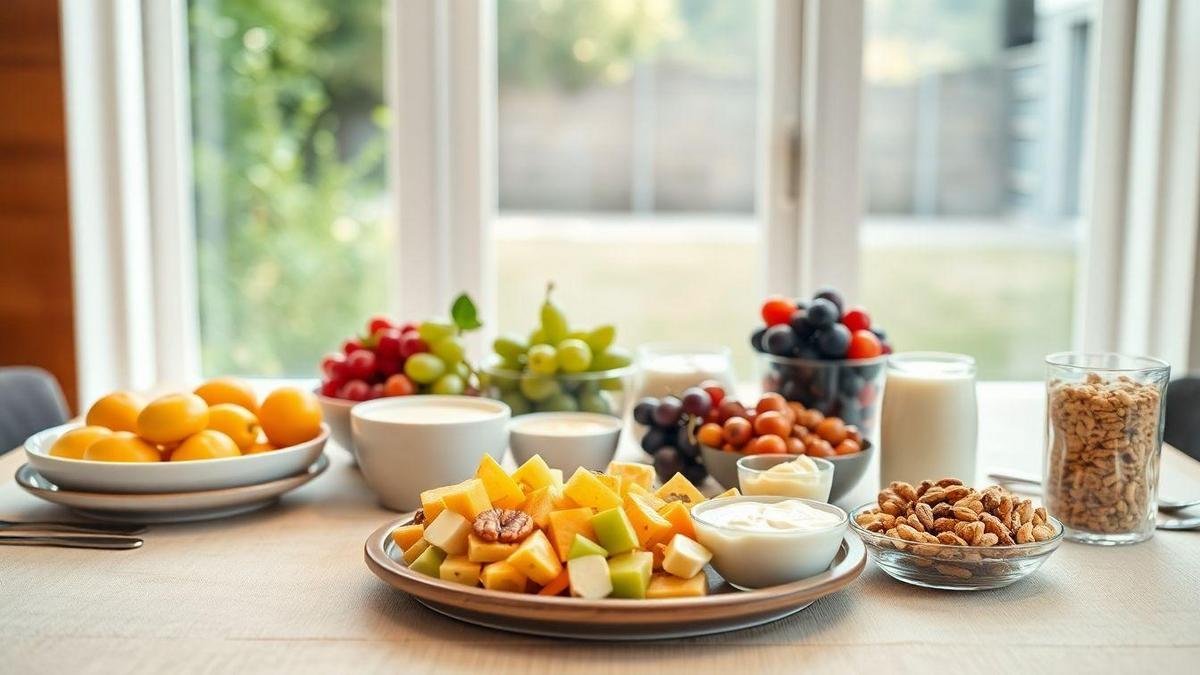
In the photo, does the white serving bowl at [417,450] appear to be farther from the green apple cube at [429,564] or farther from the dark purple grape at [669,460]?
the green apple cube at [429,564]

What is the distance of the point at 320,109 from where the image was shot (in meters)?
2.68

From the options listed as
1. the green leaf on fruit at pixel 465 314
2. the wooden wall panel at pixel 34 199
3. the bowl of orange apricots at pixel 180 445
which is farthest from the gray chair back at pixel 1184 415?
the wooden wall panel at pixel 34 199

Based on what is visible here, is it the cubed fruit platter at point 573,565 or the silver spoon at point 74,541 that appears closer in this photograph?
the cubed fruit platter at point 573,565

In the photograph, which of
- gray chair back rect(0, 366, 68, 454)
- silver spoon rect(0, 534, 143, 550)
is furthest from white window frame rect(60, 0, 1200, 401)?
silver spoon rect(0, 534, 143, 550)

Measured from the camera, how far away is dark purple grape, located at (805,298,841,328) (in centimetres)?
150

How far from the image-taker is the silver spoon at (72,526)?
4.21ft

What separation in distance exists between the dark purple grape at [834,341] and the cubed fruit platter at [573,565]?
0.44 meters

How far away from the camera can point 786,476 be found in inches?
48.0

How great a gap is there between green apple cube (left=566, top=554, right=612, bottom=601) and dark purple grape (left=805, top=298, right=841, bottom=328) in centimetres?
61

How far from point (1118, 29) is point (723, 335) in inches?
41.3

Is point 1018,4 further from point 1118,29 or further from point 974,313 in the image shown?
point 974,313

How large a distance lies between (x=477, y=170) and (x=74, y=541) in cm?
143

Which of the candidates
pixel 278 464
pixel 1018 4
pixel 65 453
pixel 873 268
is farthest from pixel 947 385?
pixel 1018 4

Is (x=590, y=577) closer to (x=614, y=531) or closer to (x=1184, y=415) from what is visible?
(x=614, y=531)
